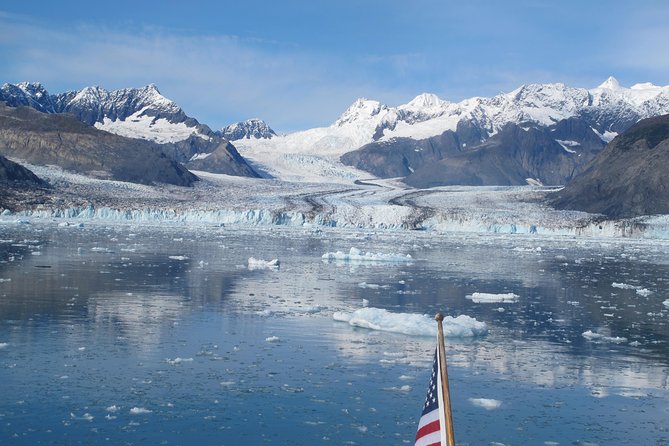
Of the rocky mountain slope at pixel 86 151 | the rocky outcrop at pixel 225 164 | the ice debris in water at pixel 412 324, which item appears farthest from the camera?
the rocky outcrop at pixel 225 164

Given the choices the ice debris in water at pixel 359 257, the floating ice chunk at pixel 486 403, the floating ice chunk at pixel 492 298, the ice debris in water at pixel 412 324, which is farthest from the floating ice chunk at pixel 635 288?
the floating ice chunk at pixel 486 403

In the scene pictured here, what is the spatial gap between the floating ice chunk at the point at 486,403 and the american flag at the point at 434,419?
6.37m

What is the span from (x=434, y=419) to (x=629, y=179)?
95.3 metres

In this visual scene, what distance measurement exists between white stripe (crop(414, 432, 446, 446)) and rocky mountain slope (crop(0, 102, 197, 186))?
10837 cm

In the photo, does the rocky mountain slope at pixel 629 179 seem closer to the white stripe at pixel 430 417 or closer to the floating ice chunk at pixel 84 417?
the floating ice chunk at pixel 84 417

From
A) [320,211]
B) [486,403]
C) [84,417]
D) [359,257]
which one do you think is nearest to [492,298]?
[486,403]

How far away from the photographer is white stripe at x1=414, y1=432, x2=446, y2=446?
6.00 meters

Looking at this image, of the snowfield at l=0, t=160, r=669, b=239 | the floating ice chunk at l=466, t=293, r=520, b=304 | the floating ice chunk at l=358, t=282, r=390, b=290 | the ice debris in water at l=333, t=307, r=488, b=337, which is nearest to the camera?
the ice debris in water at l=333, t=307, r=488, b=337

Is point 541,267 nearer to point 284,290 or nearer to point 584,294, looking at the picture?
point 584,294

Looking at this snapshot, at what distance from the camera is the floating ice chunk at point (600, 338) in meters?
17.8

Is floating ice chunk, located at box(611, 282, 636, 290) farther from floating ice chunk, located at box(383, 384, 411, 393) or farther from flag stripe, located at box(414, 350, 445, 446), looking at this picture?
flag stripe, located at box(414, 350, 445, 446)

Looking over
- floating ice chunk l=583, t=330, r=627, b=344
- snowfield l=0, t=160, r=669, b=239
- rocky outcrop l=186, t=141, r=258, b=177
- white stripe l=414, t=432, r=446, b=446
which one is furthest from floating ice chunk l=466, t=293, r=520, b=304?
rocky outcrop l=186, t=141, r=258, b=177

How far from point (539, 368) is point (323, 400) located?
4.83 metres

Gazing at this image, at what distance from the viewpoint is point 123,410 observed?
1148 cm
